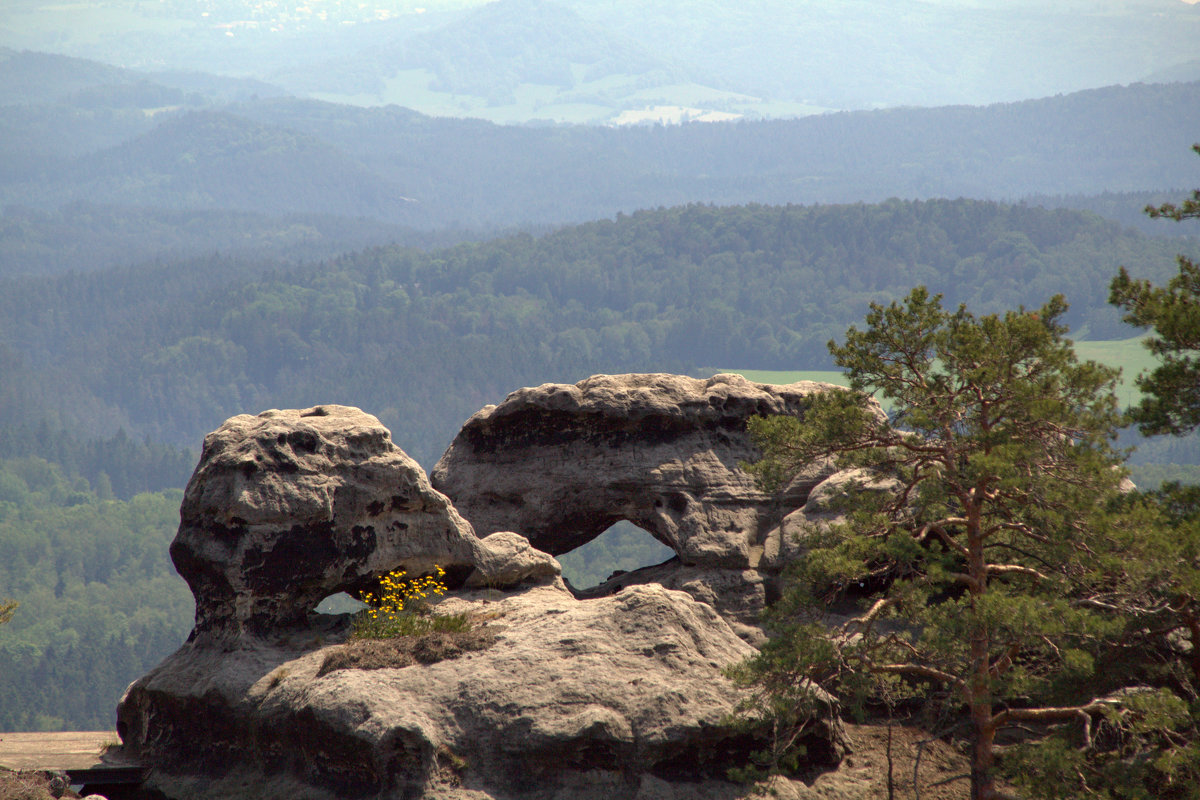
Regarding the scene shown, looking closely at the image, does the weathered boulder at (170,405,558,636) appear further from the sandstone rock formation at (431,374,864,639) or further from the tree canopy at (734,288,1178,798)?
the tree canopy at (734,288,1178,798)

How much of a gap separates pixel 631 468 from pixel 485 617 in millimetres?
5440

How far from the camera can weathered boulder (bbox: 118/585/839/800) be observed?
561 inches

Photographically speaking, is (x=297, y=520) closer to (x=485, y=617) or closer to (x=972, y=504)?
(x=485, y=617)

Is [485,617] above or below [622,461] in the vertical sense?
below

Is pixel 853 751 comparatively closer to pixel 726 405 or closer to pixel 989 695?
pixel 989 695

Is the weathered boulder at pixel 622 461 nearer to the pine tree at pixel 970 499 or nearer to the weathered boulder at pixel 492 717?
the weathered boulder at pixel 492 717

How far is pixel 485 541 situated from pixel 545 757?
5.47 m

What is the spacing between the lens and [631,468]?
21594mm

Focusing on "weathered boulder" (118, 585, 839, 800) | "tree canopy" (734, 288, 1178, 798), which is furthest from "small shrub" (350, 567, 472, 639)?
"tree canopy" (734, 288, 1178, 798)

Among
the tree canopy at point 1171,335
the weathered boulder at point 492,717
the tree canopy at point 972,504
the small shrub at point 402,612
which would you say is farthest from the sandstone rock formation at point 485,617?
the tree canopy at point 1171,335

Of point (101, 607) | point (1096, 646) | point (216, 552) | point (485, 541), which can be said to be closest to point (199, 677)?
point (216, 552)

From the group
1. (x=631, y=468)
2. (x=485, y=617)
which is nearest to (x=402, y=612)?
(x=485, y=617)

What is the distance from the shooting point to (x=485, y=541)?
19.2 metres

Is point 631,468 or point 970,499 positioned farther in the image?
point 631,468
